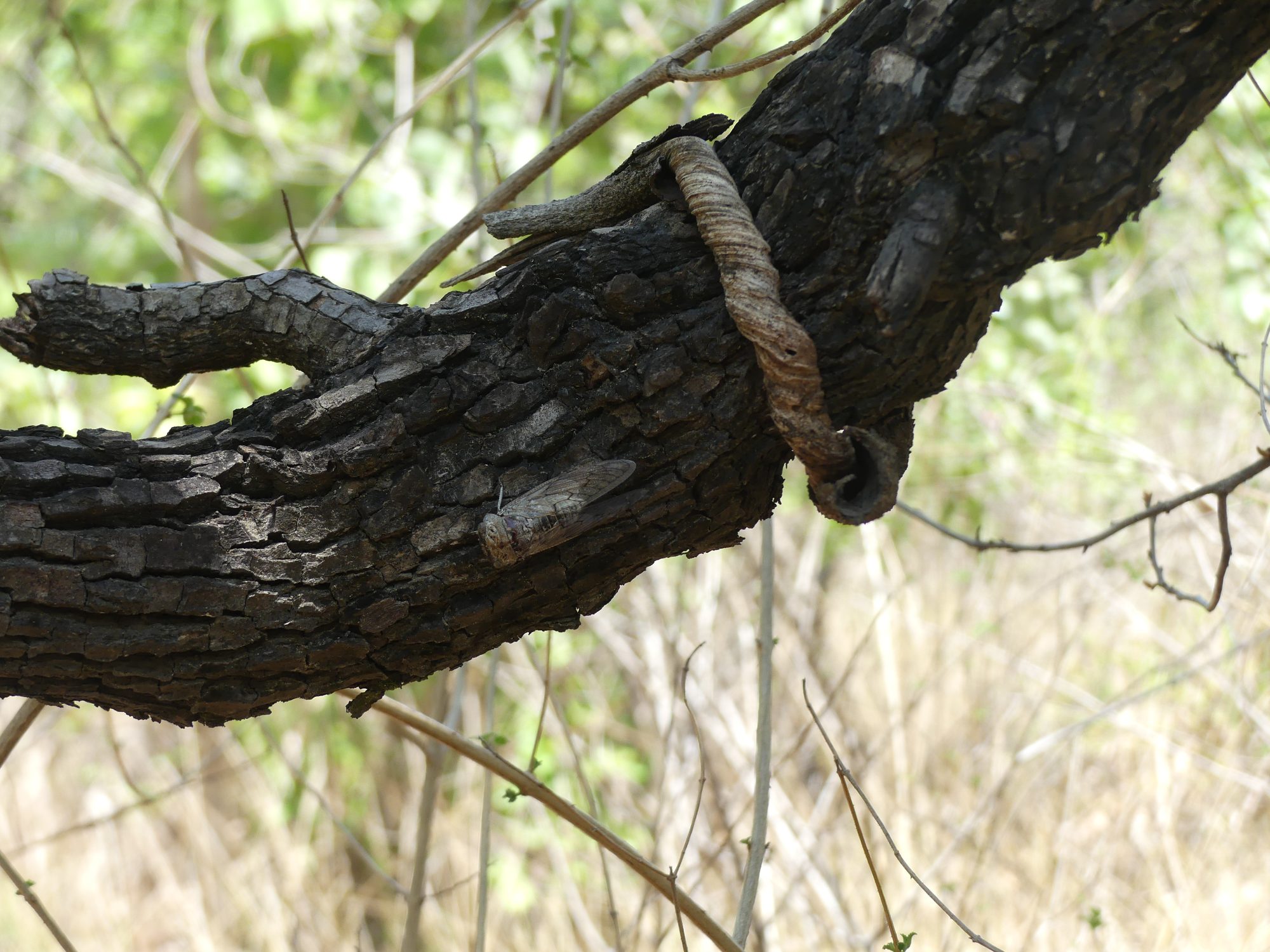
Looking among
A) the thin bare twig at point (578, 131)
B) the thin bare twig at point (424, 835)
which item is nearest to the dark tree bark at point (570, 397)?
the thin bare twig at point (578, 131)

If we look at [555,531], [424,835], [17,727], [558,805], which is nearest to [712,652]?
[424,835]

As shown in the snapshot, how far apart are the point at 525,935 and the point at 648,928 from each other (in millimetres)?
396

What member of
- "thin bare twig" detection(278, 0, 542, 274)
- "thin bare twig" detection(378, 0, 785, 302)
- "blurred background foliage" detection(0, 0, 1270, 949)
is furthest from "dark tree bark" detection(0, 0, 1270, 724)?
"blurred background foliage" detection(0, 0, 1270, 949)

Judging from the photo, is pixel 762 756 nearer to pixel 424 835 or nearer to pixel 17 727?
pixel 424 835

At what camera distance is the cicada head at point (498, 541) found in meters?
0.81

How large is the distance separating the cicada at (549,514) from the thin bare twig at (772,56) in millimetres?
463

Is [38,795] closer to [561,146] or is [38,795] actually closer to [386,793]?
[386,793]

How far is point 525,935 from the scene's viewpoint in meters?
3.20

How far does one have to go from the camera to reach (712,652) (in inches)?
129

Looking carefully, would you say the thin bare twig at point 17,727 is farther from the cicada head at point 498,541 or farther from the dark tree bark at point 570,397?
the cicada head at point 498,541

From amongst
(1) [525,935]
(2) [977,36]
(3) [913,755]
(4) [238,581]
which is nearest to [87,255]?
(1) [525,935]

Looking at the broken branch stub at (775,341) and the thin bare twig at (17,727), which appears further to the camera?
the thin bare twig at (17,727)

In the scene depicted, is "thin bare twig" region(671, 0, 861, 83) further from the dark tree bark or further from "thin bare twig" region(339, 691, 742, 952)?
"thin bare twig" region(339, 691, 742, 952)

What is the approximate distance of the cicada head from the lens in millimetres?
807
